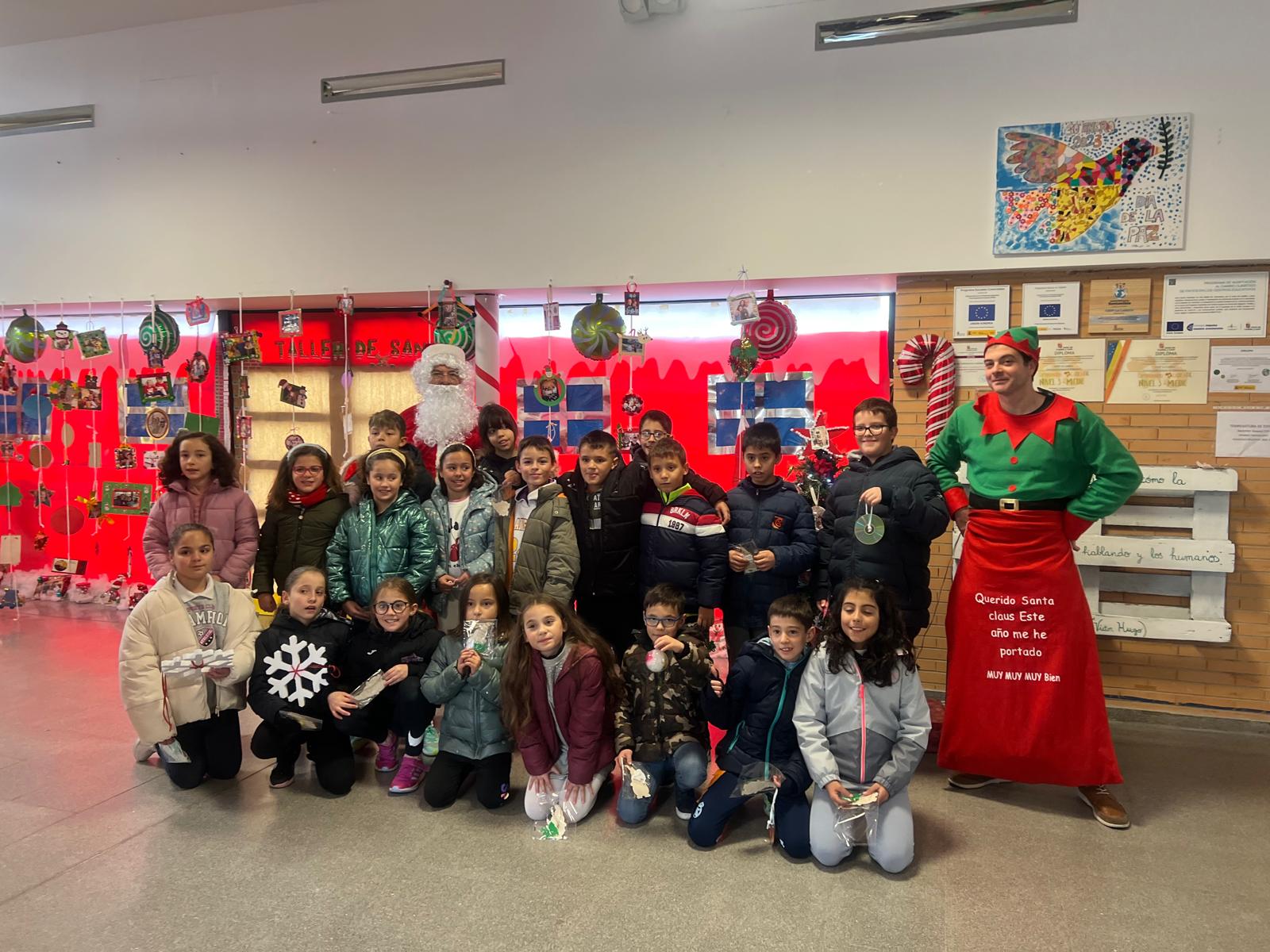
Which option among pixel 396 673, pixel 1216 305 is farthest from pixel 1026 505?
pixel 396 673

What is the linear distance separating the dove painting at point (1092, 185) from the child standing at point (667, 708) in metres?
2.51

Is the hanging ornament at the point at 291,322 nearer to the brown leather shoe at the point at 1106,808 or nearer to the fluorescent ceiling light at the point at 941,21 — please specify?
the fluorescent ceiling light at the point at 941,21

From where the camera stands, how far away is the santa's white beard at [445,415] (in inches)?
166

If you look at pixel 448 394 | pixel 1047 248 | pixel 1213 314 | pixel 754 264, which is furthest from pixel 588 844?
pixel 1213 314

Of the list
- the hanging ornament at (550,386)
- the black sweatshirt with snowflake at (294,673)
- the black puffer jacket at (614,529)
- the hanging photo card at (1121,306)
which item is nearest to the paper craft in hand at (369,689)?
the black sweatshirt with snowflake at (294,673)

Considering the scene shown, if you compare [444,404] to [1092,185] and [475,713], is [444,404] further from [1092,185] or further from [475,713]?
[1092,185]

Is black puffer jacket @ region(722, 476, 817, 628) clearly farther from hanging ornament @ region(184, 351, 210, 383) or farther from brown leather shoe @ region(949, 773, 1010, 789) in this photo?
hanging ornament @ region(184, 351, 210, 383)

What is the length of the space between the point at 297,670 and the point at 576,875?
4.36 ft

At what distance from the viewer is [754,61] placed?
4.14 m

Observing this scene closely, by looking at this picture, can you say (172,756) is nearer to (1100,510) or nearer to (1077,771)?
(1077,771)

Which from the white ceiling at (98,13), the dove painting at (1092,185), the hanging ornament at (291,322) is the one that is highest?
the white ceiling at (98,13)

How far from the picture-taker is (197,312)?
5113 mm

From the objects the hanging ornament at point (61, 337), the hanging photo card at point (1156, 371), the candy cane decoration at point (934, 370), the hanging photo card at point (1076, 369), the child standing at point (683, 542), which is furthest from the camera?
the hanging ornament at point (61, 337)

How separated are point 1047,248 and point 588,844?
332 centimetres
